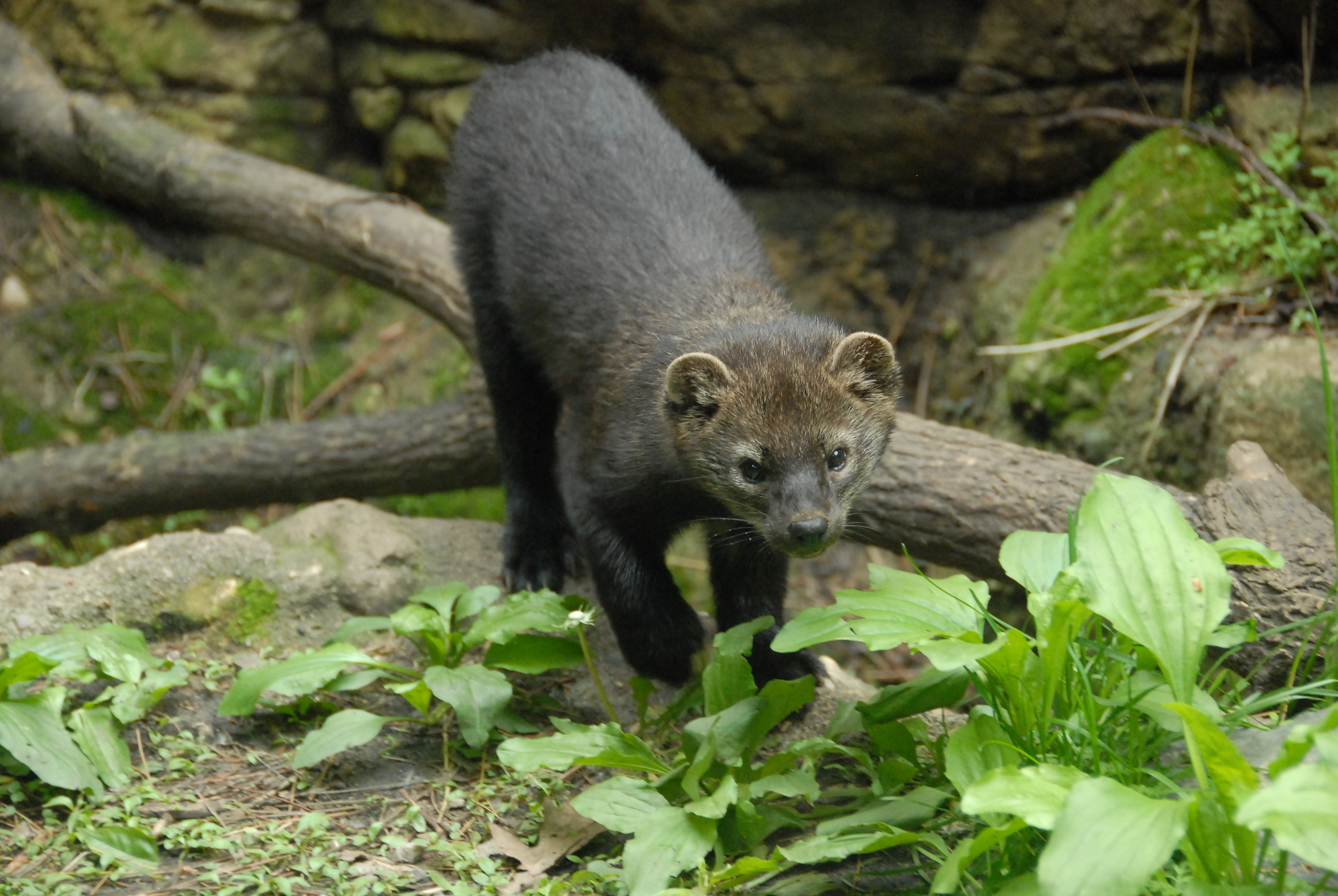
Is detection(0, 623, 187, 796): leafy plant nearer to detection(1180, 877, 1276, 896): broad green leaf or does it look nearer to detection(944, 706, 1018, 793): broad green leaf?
detection(944, 706, 1018, 793): broad green leaf

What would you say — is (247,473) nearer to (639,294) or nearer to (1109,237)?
(639,294)

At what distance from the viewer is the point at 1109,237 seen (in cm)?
620

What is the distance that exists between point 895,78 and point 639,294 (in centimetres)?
366

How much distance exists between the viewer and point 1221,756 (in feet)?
7.43

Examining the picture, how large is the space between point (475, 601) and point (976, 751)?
75.6 inches

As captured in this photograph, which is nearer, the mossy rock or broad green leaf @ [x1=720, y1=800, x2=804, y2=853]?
broad green leaf @ [x1=720, y1=800, x2=804, y2=853]

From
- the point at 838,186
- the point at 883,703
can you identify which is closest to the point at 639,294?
the point at 883,703

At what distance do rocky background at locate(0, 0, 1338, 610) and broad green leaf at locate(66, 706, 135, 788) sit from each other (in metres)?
4.41

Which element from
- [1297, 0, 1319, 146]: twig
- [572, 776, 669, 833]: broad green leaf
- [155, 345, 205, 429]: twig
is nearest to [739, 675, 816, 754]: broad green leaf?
[572, 776, 669, 833]: broad green leaf

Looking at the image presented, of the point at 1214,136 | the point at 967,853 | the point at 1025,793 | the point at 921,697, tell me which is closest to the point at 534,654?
the point at 921,697

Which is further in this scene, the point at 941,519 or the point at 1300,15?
the point at 1300,15

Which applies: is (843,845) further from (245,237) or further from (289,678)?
(245,237)

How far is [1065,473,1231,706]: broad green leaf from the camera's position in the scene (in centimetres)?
259

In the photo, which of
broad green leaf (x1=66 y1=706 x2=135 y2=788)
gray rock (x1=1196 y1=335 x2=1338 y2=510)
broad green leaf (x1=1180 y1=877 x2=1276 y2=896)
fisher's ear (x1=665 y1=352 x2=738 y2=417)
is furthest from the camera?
gray rock (x1=1196 y1=335 x2=1338 y2=510)
